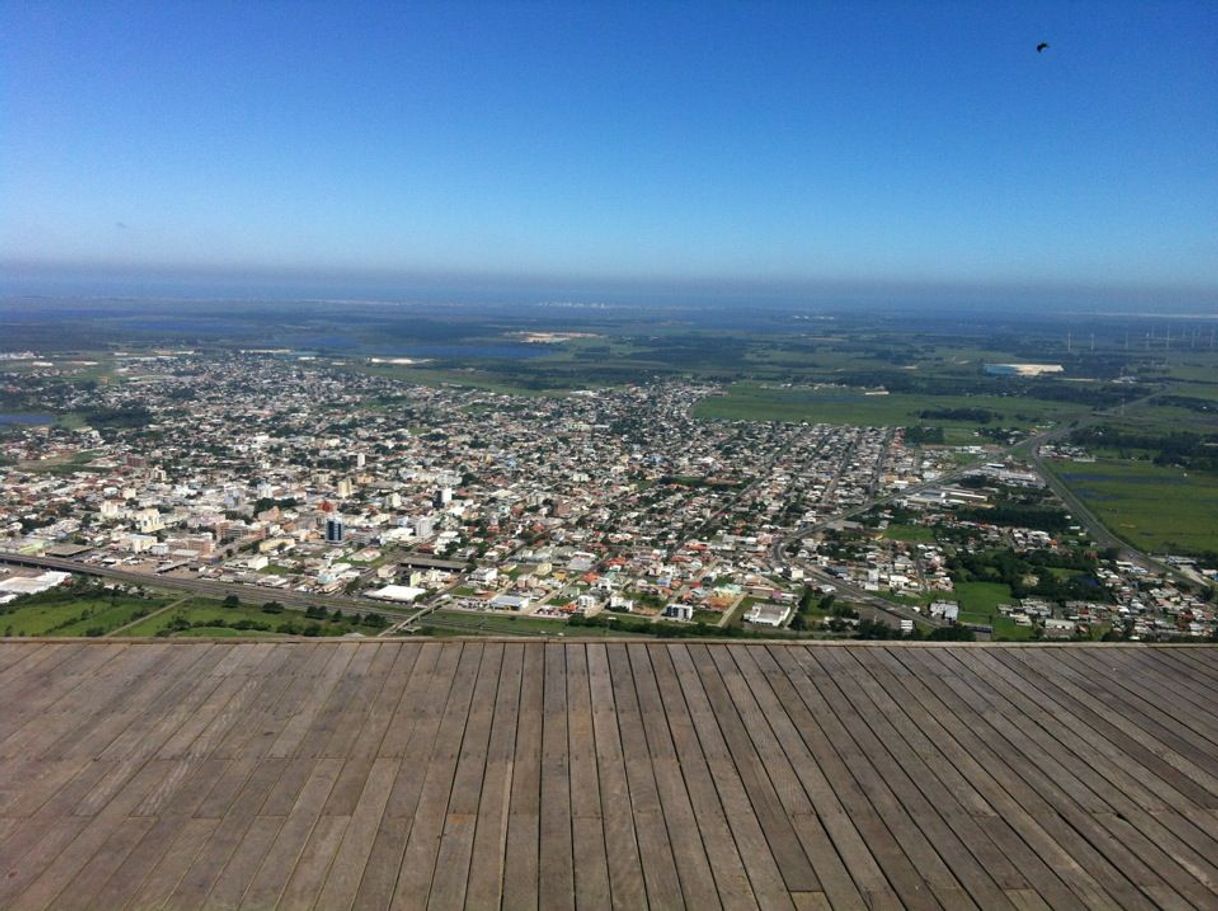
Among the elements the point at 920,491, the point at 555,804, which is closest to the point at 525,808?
the point at 555,804

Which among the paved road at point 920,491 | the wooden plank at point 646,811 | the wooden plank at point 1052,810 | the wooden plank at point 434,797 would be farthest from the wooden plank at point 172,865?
the paved road at point 920,491

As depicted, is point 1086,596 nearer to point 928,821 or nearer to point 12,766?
point 928,821

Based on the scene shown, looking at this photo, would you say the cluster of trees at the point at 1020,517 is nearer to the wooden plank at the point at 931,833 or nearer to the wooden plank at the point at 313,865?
the wooden plank at the point at 931,833

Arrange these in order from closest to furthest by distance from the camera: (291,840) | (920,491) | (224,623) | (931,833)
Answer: (291,840), (931,833), (224,623), (920,491)

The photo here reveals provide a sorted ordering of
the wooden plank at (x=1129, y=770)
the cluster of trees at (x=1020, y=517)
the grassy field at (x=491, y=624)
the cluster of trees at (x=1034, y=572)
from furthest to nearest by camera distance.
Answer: the cluster of trees at (x=1020, y=517) → the cluster of trees at (x=1034, y=572) → the grassy field at (x=491, y=624) → the wooden plank at (x=1129, y=770)

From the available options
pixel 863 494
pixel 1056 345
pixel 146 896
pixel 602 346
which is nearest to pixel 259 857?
pixel 146 896

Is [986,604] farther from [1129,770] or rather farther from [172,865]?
[172,865]
